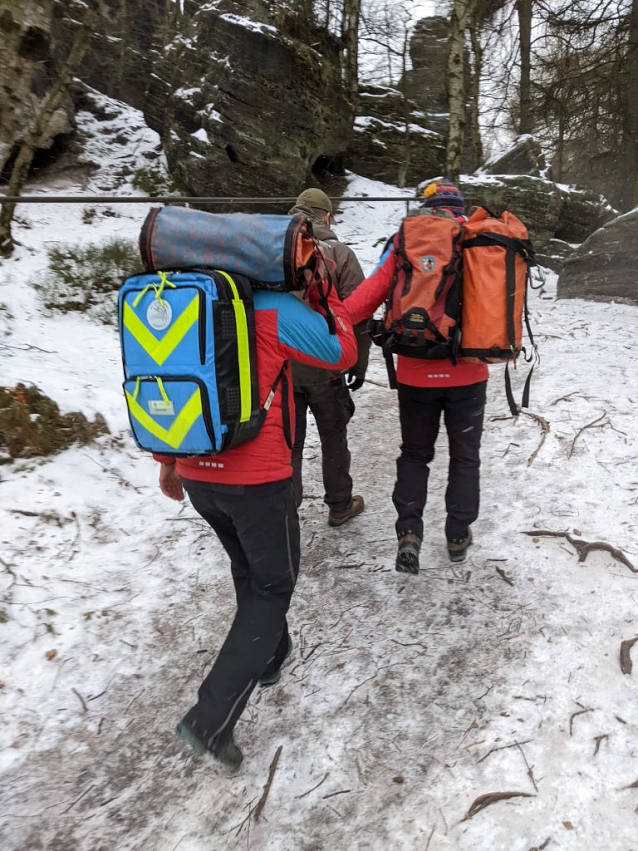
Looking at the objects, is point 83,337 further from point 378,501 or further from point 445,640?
point 445,640

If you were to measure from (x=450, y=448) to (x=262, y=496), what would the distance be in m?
1.56

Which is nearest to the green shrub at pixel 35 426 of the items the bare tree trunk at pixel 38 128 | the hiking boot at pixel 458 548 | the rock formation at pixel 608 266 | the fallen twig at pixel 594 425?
the hiking boot at pixel 458 548

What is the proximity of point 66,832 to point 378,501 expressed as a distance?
2717 millimetres

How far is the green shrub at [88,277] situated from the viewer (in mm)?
6875

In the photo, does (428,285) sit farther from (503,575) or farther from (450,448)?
(503,575)

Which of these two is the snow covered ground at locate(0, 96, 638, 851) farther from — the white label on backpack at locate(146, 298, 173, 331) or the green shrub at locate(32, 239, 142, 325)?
the green shrub at locate(32, 239, 142, 325)

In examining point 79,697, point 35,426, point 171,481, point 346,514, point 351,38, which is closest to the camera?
point 171,481

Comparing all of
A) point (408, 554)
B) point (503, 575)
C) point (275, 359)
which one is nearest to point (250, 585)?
point (275, 359)

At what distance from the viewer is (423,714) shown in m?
2.42

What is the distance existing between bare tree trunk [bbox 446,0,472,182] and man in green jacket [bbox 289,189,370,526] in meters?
7.78

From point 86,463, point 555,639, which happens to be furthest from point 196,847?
point 86,463

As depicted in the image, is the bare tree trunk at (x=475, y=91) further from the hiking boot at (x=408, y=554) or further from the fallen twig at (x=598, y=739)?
the fallen twig at (x=598, y=739)

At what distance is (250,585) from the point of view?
2.17 meters

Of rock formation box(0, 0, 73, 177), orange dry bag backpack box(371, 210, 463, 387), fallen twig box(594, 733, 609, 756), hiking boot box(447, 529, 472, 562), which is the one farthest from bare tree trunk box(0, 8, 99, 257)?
fallen twig box(594, 733, 609, 756)
